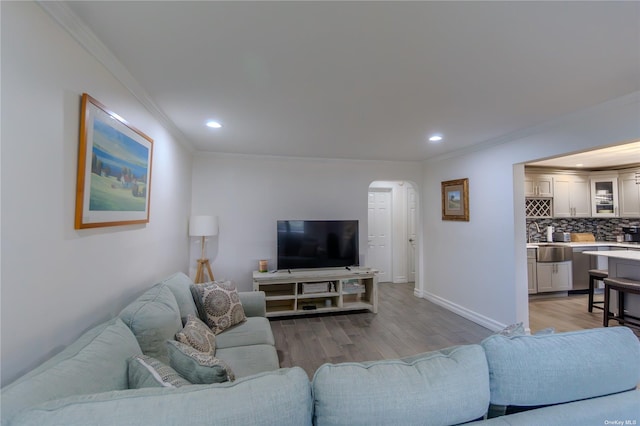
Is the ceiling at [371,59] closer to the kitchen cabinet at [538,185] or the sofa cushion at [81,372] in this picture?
the sofa cushion at [81,372]

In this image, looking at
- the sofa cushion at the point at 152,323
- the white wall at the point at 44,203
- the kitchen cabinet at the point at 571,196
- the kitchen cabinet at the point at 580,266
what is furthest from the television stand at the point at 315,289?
the kitchen cabinet at the point at 571,196

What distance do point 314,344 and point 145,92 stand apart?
2.88 metres

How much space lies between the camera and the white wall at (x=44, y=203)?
1.04 metres

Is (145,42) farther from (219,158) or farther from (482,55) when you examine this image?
(219,158)

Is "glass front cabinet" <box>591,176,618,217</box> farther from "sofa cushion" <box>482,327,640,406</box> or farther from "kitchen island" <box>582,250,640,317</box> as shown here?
"sofa cushion" <box>482,327,640,406</box>

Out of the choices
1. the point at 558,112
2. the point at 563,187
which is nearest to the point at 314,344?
the point at 558,112

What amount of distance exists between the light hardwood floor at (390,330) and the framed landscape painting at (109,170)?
1.96 meters

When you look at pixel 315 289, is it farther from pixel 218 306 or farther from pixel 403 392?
pixel 403 392

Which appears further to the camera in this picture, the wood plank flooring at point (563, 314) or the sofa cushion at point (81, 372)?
the wood plank flooring at point (563, 314)

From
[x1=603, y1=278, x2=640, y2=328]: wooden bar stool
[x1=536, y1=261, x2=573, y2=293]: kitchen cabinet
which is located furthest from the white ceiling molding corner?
[x1=603, y1=278, x2=640, y2=328]: wooden bar stool

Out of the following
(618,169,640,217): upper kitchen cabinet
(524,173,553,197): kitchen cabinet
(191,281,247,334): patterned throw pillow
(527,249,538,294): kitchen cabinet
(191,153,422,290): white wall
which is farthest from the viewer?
(524,173,553,197): kitchen cabinet

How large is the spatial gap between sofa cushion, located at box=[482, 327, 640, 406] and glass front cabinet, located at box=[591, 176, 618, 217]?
5.75 m

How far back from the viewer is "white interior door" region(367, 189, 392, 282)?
5.99 meters

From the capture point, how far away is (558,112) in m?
2.51
